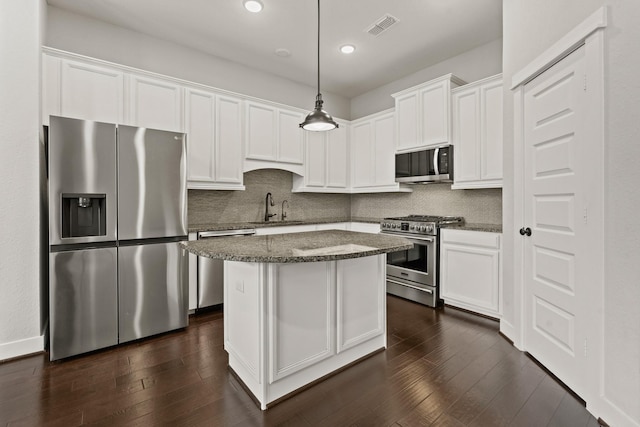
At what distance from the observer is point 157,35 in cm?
353

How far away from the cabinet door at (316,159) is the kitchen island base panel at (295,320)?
258 centimetres

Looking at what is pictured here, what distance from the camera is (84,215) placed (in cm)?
249

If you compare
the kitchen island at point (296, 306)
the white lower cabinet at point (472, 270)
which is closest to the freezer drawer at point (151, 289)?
the kitchen island at point (296, 306)

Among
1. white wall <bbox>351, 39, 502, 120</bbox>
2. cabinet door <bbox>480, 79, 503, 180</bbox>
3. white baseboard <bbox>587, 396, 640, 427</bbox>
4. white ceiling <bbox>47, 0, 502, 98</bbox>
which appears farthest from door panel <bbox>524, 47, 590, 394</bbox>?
white wall <bbox>351, 39, 502, 120</bbox>

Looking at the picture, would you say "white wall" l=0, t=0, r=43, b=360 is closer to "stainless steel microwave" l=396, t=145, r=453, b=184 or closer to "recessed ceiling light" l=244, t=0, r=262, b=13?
"recessed ceiling light" l=244, t=0, r=262, b=13

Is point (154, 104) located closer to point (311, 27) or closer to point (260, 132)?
point (260, 132)

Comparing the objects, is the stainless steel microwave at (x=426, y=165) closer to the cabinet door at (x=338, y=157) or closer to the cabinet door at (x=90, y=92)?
the cabinet door at (x=338, y=157)

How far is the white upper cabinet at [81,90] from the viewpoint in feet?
8.89

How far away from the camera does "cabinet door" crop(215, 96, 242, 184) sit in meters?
3.67

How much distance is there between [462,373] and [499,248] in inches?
57.5

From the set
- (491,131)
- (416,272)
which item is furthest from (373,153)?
(416,272)

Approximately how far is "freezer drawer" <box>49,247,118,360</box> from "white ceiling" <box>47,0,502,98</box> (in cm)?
250

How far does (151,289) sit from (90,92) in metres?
2.01

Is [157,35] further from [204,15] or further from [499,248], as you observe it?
[499,248]
